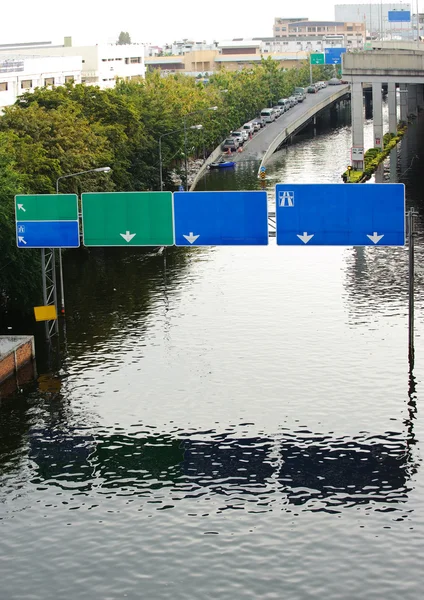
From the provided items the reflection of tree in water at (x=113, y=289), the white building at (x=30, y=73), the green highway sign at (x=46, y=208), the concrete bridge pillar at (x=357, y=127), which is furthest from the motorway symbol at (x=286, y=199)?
the white building at (x=30, y=73)

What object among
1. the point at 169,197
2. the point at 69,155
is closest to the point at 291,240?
the point at 169,197

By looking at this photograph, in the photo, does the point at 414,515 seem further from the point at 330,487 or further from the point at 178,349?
the point at 178,349

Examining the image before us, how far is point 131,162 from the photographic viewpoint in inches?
3937

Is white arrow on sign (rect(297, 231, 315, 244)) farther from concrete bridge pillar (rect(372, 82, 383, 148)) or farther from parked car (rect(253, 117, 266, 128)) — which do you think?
parked car (rect(253, 117, 266, 128))

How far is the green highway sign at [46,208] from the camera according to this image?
55625 mm

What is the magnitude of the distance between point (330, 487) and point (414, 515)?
3.52 m

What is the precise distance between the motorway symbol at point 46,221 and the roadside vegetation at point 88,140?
9.87ft

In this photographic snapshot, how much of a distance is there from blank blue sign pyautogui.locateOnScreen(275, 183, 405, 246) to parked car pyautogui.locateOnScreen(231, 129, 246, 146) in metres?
84.2

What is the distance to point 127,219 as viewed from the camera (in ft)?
180

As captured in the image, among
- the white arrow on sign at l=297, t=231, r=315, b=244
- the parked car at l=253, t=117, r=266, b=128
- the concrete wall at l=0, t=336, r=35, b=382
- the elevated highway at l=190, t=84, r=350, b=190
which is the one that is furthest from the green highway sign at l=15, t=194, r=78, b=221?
the parked car at l=253, t=117, r=266, b=128

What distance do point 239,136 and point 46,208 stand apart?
3363 inches

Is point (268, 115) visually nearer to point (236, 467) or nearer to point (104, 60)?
point (104, 60)

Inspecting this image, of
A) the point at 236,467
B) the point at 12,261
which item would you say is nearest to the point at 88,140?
the point at 12,261

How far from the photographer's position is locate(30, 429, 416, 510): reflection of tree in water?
130 ft
